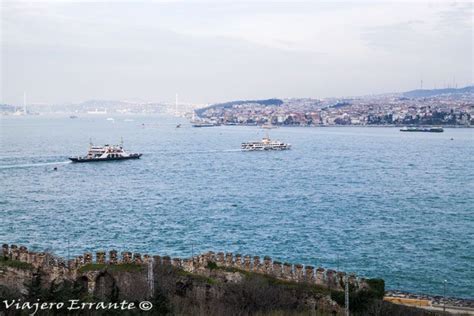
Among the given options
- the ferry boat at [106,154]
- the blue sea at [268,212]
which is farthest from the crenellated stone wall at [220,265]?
the ferry boat at [106,154]

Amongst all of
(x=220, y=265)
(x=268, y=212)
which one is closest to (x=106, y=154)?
(x=268, y=212)

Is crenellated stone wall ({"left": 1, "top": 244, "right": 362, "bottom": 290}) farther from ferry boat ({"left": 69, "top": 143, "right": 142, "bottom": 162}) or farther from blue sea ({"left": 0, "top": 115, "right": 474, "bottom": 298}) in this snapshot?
ferry boat ({"left": 69, "top": 143, "right": 142, "bottom": 162})

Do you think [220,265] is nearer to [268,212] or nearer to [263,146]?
[268,212]

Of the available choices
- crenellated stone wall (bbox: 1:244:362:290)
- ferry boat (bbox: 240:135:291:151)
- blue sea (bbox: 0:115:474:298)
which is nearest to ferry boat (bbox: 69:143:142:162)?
blue sea (bbox: 0:115:474:298)

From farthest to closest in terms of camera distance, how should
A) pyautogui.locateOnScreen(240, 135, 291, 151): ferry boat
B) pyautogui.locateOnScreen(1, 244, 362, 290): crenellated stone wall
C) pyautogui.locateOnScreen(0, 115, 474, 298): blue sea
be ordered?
pyautogui.locateOnScreen(240, 135, 291, 151): ferry boat → pyautogui.locateOnScreen(0, 115, 474, 298): blue sea → pyautogui.locateOnScreen(1, 244, 362, 290): crenellated stone wall

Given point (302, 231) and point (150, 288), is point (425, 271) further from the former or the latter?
point (150, 288)

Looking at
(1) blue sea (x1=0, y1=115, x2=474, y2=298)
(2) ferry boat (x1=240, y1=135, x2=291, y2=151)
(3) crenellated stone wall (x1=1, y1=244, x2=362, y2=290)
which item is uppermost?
(2) ferry boat (x1=240, y1=135, x2=291, y2=151)
